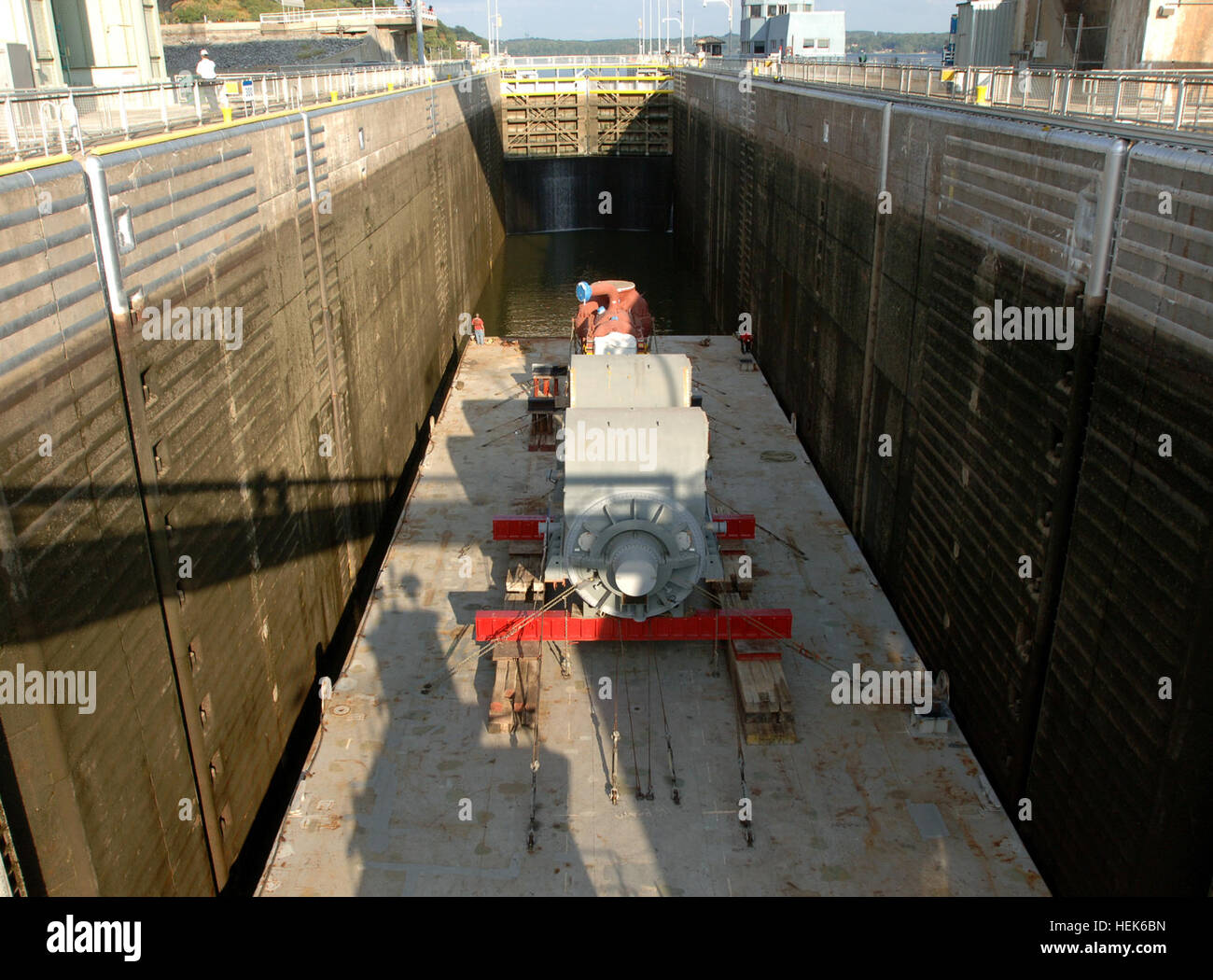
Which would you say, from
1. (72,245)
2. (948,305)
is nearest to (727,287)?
(948,305)

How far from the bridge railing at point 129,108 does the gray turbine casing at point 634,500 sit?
571 cm

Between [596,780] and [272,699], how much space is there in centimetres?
434

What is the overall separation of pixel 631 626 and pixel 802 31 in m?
56.4

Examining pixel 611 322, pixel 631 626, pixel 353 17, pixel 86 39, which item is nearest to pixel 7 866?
pixel 631 626

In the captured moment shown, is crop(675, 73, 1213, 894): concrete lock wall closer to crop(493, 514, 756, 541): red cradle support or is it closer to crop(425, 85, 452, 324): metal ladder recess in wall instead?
crop(493, 514, 756, 541): red cradle support

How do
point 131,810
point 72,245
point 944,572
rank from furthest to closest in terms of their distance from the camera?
point 944,572 < point 131,810 < point 72,245

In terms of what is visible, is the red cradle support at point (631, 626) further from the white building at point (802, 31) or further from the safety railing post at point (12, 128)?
the white building at point (802, 31)

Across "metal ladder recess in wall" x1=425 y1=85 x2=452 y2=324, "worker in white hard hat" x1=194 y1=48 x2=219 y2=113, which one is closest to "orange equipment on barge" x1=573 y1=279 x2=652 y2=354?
"metal ladder recess in wall" x1=425 y1=85 x2=452 y2=324

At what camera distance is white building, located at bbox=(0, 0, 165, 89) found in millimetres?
17312

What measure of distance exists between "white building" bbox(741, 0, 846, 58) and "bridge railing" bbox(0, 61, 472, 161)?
1745 inches

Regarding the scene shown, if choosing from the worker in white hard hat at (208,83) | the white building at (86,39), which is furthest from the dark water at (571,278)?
the worker in white hard hat at (208,83)

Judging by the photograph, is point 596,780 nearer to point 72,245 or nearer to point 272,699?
point 272,699

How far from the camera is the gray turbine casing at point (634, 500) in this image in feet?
38.1

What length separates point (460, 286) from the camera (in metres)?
33.2
